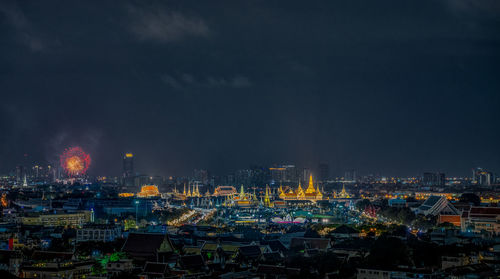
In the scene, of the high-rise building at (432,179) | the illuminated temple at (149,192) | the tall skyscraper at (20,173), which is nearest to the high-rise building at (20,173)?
the tall skyscraper at (20,173)

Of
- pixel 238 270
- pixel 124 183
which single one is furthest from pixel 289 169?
pixel 238 270

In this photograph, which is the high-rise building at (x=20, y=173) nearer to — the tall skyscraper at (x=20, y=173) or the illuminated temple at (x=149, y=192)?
the tall skyscraper at (x=20, y=173)

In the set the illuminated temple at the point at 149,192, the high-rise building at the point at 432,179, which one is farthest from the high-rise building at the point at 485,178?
the illuminated temple at the point at 149,192

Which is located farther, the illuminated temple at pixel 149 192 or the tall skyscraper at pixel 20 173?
the tall skyscraper at pixel 20 173

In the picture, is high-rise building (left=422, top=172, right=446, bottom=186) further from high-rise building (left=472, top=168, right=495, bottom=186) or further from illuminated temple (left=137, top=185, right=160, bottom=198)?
illuminated temple (left=137, top=185, right=160, bottom=198)

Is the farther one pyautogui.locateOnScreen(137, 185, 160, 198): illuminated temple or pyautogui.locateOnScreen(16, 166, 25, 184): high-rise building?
pyautogui.locateOnScreen(16, 166, 25, 184): high-rise building

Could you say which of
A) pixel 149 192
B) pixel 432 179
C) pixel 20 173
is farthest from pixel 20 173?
pixel 432 179

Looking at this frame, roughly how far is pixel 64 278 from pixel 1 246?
11100mm

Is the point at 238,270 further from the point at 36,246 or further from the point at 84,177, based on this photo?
the point at 84,177

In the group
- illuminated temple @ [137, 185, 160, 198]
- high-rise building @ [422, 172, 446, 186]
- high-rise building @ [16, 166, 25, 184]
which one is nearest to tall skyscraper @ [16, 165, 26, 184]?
high-rise building @ [16, 166, 25, 184]

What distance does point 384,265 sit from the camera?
2517cm

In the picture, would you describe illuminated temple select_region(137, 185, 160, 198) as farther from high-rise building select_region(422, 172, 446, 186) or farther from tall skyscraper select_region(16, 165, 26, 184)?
high-rise building select_region(422, 172, 446, 186)

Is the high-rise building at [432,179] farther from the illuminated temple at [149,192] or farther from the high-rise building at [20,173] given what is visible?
the high-rise building at [20,173]

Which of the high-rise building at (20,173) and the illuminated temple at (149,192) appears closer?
the illuminated temple at (149,192)
